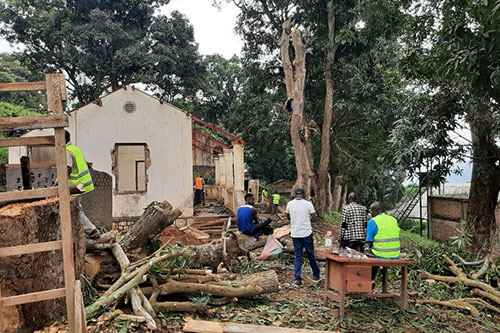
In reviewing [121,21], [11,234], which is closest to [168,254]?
[11,234]

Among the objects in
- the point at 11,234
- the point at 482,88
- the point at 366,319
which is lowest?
the point at 366,319

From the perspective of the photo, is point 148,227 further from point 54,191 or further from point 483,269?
point 483,269

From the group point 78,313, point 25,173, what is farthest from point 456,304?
point 25,173

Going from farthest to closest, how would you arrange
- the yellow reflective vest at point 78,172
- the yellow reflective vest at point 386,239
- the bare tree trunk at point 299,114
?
the bare tree trunk at point 299,114 < the yellow reflective vest at point 386,239 < the yellow reflective vest at point 78,172

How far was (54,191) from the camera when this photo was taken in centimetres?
359

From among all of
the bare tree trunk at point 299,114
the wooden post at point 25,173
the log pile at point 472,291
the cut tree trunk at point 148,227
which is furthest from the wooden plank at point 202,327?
the bare tree trunk at point 299,114

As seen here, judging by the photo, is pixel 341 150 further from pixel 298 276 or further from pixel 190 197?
pixel 298 276

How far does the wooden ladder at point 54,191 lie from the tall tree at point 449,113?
5540 mm

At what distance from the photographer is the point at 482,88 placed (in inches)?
245

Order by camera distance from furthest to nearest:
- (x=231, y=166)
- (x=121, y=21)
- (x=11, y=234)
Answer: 1. (x=121, y=21)
2. (x=231, y=166)
3. (x=11, y=234)

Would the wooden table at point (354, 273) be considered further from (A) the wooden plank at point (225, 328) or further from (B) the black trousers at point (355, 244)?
(B) the black trousers at point (355, 244)

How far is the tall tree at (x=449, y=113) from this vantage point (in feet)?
21.4

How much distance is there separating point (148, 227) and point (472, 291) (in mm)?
6112

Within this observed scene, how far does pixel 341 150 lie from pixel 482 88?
12798 millimetres
